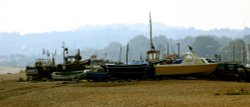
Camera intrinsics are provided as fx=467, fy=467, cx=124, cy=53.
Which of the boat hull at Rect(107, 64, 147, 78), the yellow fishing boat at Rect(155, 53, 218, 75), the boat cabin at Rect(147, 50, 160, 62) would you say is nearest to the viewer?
the yellow fishing boat at Rect(155, 53, 218, 75)

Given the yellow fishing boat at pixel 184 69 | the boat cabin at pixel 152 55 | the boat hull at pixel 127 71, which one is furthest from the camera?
the boat cabin at pixel 152 55

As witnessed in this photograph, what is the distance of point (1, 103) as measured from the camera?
2628 cm

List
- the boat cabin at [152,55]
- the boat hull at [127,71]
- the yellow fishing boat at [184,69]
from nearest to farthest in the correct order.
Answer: the yellow fishing boat at [184,69], the boat hull at [127,71], the boat cabin at [152,55]

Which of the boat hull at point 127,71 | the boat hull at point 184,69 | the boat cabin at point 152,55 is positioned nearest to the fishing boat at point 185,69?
the boat hull at point 184,69

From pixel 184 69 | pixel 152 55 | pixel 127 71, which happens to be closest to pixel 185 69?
pixel 184 69

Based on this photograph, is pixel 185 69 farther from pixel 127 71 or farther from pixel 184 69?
pixel 127 71

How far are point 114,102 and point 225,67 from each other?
1840cm

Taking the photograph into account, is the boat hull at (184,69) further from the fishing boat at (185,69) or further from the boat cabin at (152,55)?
the boat cabin at (152,55)

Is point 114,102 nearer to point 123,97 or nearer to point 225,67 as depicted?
point 123,97

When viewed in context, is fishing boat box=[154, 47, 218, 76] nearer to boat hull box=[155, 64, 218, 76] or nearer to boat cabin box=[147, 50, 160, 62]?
boat hull box=[155, 64, 218, 76]

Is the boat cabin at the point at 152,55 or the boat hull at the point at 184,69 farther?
the boat cabin at the point at 152,55

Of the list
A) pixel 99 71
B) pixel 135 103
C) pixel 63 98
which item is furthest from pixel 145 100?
pixel 99 71

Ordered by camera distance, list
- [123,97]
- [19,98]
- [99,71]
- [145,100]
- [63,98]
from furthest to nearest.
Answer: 1. [99,71]
2. [19,98]
3. [63,98]
4. [123,97]
5. [145,100]

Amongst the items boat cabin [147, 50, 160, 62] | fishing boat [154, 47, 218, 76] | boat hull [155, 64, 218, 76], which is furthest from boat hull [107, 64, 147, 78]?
boat cabin [147, 50, 160, 62]
